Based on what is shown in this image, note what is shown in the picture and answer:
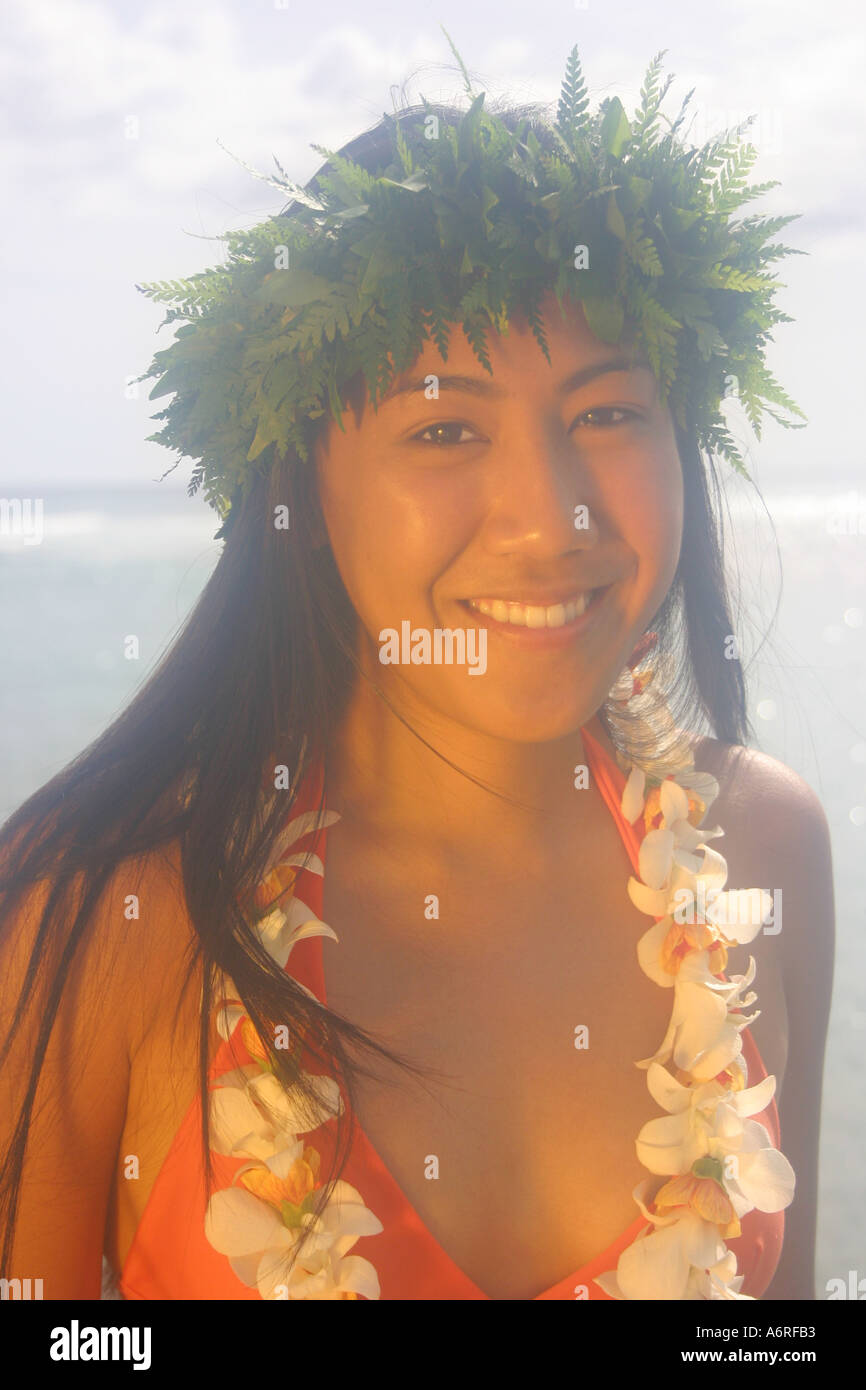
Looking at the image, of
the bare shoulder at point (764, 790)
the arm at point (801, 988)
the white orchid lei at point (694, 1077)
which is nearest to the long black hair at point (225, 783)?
the white orchid lei at point (694, 1077)

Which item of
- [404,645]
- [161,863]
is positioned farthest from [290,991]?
[404,645]

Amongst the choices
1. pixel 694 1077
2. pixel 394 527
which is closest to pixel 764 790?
pixel 694 1077

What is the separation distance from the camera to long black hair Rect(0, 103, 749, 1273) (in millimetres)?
1783

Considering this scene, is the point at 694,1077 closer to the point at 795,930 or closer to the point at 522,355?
the point at 795,930

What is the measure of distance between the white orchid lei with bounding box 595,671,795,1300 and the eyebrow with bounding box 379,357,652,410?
0.84m

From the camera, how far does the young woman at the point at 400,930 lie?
5.74 feet

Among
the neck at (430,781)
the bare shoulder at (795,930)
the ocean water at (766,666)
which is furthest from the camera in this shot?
the ocean water at (766,666)

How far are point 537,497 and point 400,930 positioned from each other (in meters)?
0.77

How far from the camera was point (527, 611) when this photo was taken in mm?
1812

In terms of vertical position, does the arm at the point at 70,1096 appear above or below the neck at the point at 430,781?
below

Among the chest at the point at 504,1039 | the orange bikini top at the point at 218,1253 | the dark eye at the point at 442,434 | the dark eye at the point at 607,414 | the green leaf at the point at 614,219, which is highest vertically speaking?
the green leaf at the point at 614,219

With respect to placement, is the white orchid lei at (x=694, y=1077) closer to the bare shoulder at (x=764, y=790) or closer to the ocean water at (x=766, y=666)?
the bare shoulder at (x=764, y=790)

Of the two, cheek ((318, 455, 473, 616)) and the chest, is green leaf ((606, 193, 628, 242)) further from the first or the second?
the chest

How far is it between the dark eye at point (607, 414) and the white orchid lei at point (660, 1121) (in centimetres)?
75
